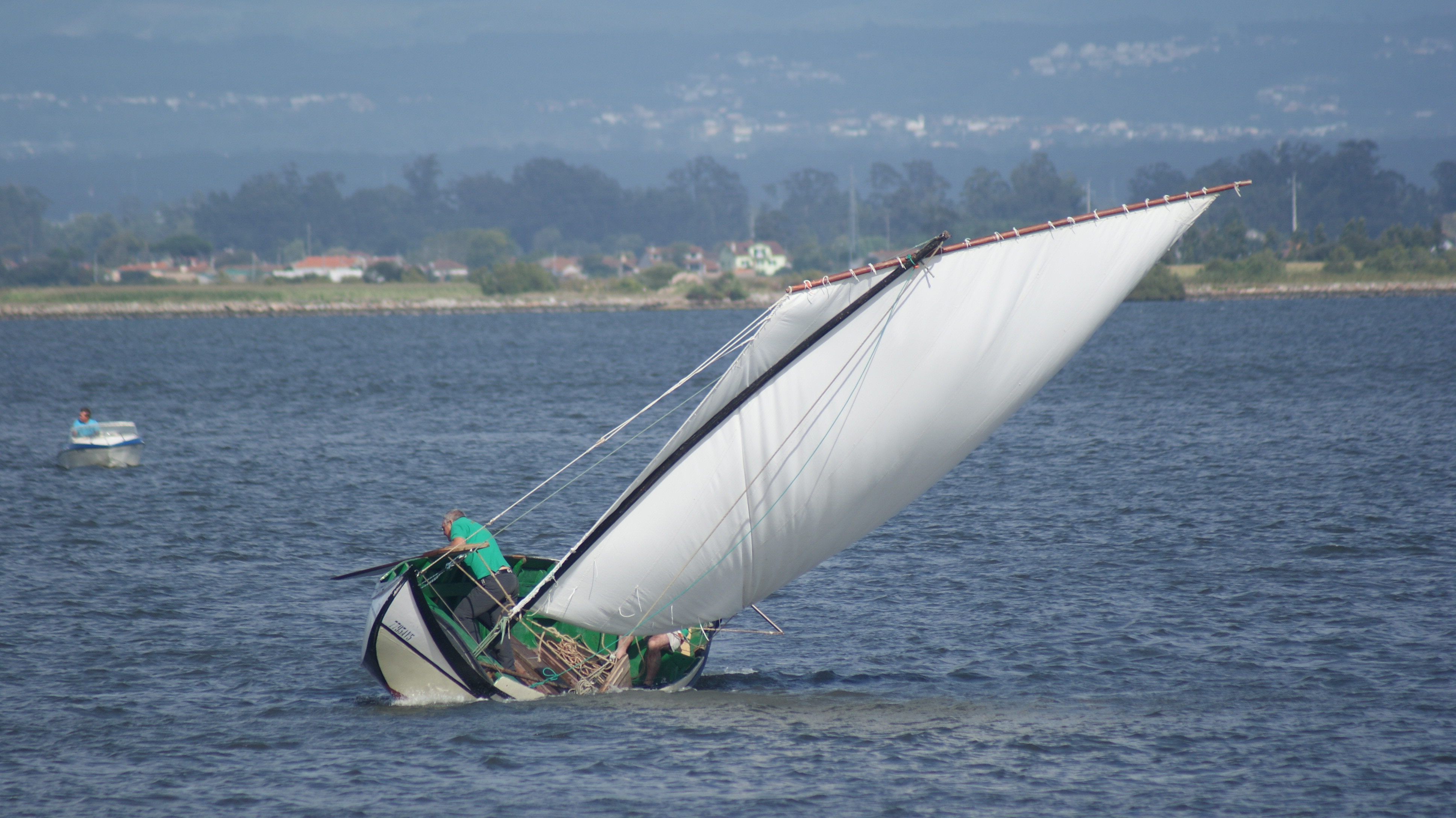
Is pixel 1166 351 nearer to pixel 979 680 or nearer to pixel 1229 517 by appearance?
pixel 1229 517

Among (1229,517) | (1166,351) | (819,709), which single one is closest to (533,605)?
(819,709)

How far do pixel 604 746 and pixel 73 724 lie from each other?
24.6ft

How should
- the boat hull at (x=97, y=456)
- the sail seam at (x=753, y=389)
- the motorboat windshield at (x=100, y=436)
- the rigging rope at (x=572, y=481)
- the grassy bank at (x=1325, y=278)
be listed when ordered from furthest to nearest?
the grassy bank at (x=1325, y=278)
the motorboat windshield at (x=100, y=436)
the boat hull at (x=97, y=456)
the rigging rope at (x=572, y=481)
the sail seam at (x=753, y=389)

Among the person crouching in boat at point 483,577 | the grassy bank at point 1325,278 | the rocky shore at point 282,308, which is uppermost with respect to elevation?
the rocky shore at point 282,308

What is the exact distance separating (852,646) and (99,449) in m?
30.2

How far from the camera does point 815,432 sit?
58.9 feet

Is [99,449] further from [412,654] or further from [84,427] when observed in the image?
[412,654]

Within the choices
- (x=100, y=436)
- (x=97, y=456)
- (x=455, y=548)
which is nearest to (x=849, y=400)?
(x=455, y=548)

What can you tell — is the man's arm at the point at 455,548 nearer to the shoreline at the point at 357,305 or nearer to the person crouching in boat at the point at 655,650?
the person crouching in boat at the point at 655,650

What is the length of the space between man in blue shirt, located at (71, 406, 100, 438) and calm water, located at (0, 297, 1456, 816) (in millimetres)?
1571

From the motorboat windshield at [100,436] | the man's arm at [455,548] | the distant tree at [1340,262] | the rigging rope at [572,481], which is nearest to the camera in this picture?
the man's arm at [455,548]

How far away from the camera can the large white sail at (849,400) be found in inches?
693

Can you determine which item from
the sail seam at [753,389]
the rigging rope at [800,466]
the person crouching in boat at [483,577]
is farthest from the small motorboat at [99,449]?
the rigging rope at [800,466]

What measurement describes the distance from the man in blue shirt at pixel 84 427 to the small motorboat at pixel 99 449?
12mm
